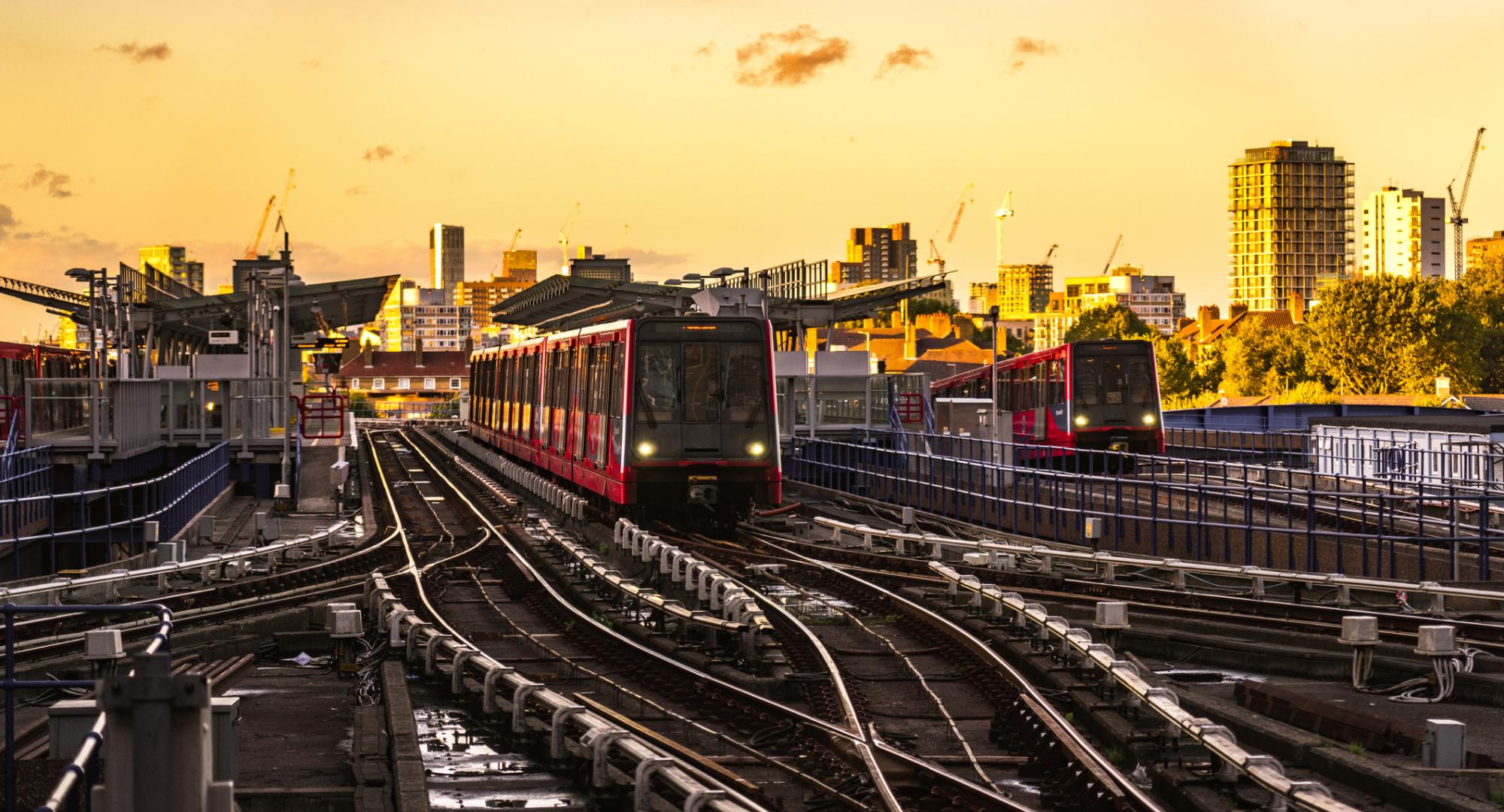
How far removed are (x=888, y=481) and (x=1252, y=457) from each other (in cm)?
1336

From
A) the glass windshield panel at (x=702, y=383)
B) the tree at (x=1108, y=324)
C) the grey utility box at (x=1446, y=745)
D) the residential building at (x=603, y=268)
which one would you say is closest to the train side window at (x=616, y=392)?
the glass windshield panel at (x=702, y=383)

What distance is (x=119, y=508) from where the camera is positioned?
39.7 metres

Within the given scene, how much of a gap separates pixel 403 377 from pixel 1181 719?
189 m

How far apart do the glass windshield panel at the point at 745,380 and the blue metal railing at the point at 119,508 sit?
8330 millimetres

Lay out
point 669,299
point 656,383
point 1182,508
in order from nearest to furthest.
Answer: point 656,383 < point 1182,508 < point 669,299

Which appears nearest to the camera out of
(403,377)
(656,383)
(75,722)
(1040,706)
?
(75,722)

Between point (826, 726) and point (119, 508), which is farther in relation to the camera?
point (119, 508)

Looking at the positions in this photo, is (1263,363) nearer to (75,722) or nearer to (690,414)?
(690,414)

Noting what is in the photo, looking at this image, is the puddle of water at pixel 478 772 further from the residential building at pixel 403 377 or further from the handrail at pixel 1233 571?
the residential building at pixel 403 377

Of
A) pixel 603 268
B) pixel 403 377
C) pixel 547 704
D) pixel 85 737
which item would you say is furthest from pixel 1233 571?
pixel 403 377

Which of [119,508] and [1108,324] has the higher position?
[1108,324]

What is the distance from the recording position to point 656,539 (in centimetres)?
2277

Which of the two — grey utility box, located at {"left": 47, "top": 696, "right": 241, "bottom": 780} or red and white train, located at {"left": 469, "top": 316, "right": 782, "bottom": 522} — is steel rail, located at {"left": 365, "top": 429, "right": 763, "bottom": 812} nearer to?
grey utility box, located at {"left": 47, "top": 696, "right": 241, "bottom": 780}

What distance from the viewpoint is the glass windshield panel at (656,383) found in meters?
27.3
